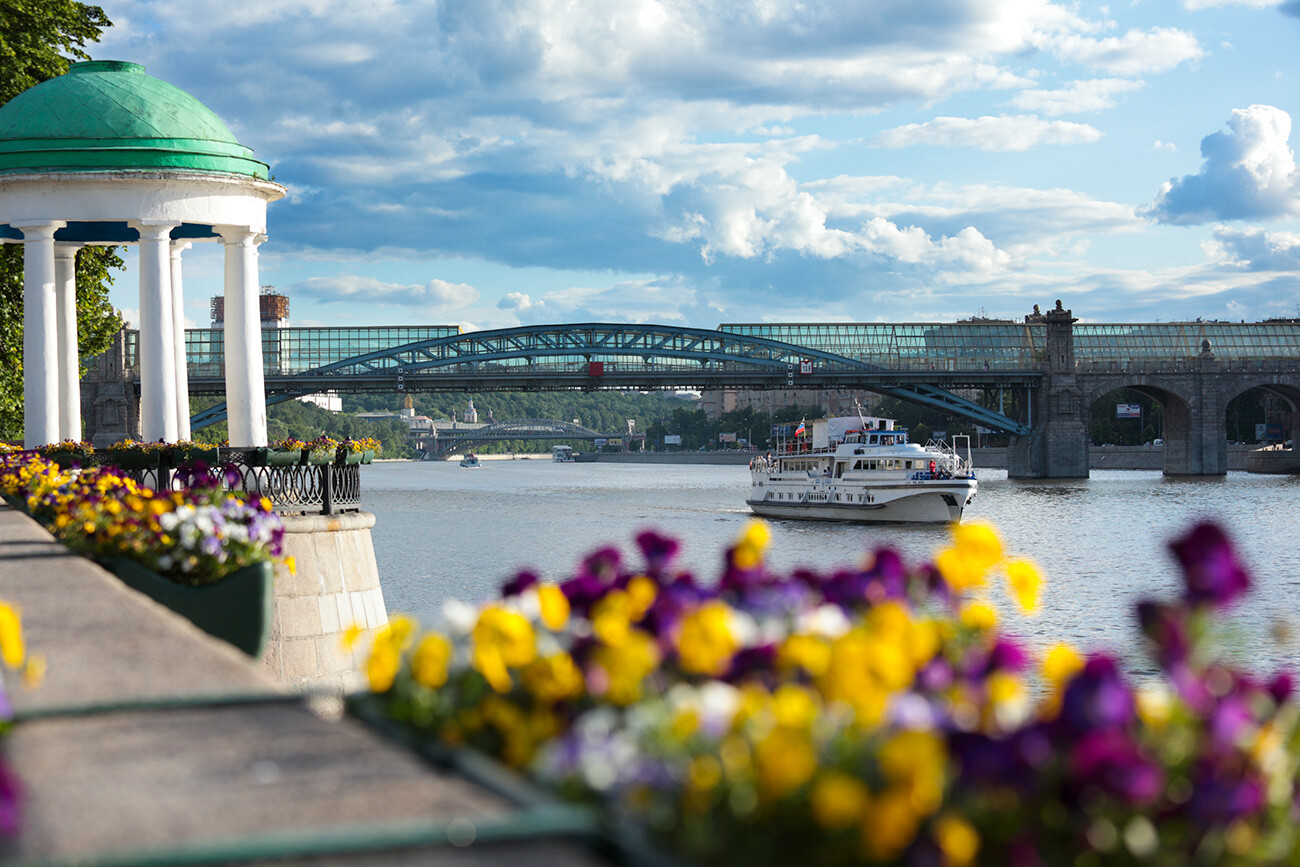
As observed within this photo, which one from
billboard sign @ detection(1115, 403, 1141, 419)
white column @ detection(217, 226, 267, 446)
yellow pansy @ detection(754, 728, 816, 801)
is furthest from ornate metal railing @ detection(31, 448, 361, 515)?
billboard sign @ detection(1115, 403, 1141, 419)

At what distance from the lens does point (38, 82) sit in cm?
2397

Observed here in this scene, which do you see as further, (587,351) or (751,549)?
(587,351)

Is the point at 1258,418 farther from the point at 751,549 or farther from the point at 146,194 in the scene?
the point at 751,549

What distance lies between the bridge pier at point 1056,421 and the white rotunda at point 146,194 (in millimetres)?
73024

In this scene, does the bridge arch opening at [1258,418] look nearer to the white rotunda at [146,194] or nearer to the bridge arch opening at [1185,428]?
the bridge arch opening at [1185,428]

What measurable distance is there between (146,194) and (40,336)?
3105mm

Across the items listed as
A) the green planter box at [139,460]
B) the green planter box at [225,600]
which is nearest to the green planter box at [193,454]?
the green planter box at [139,460]

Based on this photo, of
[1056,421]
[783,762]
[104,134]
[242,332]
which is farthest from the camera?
[1056,421]

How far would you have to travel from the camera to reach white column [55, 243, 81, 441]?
67.5 feet

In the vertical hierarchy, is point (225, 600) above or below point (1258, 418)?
below

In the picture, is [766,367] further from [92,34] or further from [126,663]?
[126,663]

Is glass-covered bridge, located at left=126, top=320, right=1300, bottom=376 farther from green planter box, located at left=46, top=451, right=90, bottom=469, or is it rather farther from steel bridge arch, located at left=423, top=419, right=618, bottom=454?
steel bridge arch, located at left=423, top=419, right=618, bottom=454

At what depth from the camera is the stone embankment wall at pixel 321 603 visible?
13.7 m

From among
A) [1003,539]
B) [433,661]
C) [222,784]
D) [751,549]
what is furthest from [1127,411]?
[222,784]
